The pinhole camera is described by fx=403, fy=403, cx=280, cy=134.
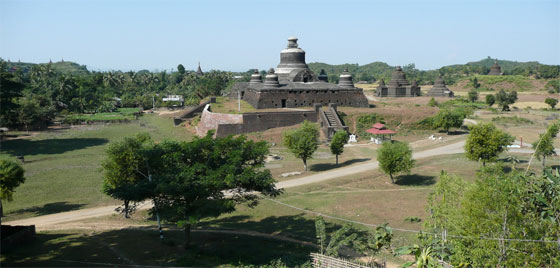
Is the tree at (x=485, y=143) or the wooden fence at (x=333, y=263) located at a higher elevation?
the tree at (x=485, y=143)

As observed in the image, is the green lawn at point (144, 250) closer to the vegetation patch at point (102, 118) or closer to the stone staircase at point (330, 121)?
the stone staircase at point (330, 121)

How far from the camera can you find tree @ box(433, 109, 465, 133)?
41094mm

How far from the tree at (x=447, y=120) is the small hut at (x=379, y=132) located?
5335 mm

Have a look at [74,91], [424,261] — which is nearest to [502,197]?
[424,261]

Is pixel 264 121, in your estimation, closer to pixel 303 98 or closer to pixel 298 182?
pixel 303 98

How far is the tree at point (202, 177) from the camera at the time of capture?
619 inches

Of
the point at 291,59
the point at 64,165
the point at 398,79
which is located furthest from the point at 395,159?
the point at 398,79

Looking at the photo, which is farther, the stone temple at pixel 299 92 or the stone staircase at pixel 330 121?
the stone temple at pixel 299 92

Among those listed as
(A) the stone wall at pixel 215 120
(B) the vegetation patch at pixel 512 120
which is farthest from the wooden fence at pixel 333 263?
(B) the vegetation patch at pixel 512 120

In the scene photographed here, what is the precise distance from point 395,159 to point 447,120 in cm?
1774

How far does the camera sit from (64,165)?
109 ft

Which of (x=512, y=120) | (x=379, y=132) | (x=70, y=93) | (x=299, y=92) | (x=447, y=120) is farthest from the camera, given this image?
(x=70, y=93)

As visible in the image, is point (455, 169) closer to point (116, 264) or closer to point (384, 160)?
point (384, 160)

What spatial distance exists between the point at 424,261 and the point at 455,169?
799 inches
